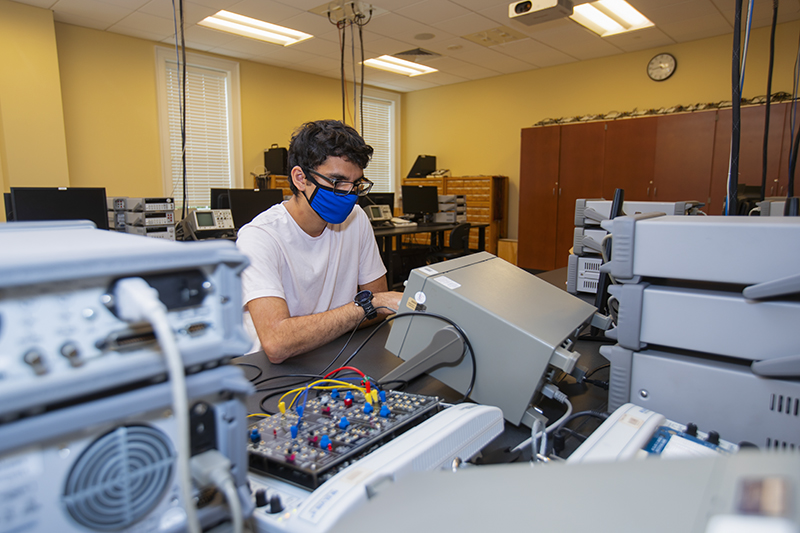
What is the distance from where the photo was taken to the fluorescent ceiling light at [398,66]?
18.1 ft

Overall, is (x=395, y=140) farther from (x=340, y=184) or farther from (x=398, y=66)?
(x=340, y=184)

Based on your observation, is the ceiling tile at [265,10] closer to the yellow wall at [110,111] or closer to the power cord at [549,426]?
the yellow wall at [110,111]

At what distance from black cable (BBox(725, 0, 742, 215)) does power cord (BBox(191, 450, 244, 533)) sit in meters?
1.11

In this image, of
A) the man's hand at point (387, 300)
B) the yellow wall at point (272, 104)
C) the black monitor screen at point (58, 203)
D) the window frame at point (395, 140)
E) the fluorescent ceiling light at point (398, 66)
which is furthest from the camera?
the window frame at point (395, 140)

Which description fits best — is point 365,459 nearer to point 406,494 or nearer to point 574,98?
point 406,494

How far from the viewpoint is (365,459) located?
516 millimetres

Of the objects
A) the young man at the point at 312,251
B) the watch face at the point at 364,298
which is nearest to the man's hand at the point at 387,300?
the young man at the point at 312,251

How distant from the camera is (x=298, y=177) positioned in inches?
59.6

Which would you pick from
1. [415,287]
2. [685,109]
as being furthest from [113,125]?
[685,109]

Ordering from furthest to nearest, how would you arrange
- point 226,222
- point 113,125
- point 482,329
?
point 113,125 → point 226,222 → point 482,329

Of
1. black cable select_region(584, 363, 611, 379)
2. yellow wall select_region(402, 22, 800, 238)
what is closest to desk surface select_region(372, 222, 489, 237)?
yellow wall select_region(402, 22, 800, 238)

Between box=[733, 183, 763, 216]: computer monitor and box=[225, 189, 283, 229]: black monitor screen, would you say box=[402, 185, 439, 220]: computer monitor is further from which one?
box=[733, 183, 763, 216]: computer monitor

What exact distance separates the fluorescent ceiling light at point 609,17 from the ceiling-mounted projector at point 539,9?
3.84 ft

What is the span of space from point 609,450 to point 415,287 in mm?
445
